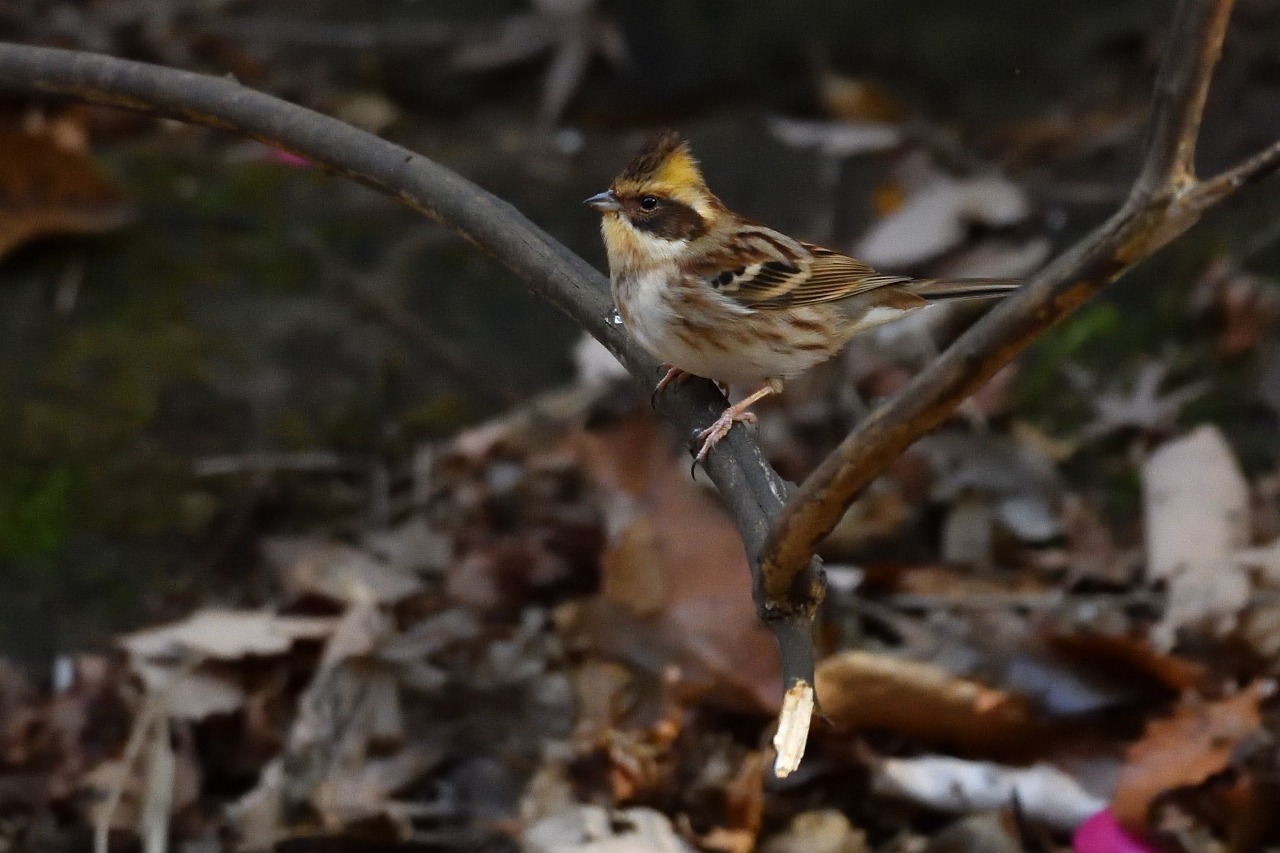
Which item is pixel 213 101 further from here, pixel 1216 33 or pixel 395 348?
pixel 1216 33

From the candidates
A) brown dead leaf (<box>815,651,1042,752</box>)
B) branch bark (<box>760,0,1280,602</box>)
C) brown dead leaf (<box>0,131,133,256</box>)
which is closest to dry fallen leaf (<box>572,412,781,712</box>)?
brown dead leaf (<box>815,651,1042,752</box>)

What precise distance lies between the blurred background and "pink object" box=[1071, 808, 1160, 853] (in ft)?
0.32

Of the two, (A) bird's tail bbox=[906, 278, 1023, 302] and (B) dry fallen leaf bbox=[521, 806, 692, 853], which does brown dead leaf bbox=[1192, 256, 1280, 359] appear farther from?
(B) dry fallen leaf bbox=[521, 806, 692, 853]

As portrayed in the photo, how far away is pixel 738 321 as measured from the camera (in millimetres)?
3801

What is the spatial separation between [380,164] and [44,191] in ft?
8.73

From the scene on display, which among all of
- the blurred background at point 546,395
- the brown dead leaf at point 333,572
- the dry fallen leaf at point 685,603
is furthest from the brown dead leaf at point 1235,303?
the brown dead leaf at point 333,572

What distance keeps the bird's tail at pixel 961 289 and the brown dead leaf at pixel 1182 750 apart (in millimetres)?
1100

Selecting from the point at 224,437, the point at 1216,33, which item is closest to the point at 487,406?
the point at 224,437

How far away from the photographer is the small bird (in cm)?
355

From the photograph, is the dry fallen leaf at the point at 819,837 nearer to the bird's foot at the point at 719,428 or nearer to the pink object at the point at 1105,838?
the pink object at the point at 1105,838

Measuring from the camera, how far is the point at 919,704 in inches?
139

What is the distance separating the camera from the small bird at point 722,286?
3.55 metres

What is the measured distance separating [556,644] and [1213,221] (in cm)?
328

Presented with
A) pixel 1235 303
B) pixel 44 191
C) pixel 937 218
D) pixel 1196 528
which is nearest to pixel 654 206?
pixel 1196 528
